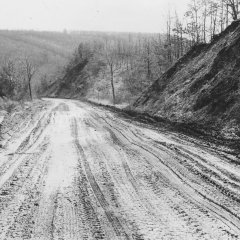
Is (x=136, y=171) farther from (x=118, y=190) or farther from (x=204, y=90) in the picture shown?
(x=204, y=90)

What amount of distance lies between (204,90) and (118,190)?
42.2ft

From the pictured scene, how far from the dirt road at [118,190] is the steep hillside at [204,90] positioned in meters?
3.10

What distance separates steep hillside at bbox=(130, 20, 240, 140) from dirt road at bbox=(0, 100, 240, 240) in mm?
3101

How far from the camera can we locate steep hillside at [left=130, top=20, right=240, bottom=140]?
15927 millimetres

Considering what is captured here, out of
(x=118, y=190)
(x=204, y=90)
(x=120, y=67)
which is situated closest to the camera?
(x=118, y=190)

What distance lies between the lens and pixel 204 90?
1931 centimetres

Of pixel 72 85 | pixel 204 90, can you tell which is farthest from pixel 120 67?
pixel 204 90

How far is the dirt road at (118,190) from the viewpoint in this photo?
602cm

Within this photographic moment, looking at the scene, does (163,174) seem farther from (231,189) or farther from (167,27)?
(167,27)

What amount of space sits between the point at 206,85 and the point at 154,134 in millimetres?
6459

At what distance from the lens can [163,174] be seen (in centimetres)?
910

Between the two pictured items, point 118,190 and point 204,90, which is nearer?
point 118,190

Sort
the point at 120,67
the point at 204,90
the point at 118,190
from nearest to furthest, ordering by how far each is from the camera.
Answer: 1. the point at 118,190
2. the point at 204,90
3. the point at 120,67

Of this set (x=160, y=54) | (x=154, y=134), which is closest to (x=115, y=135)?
(x=154, y=134)
